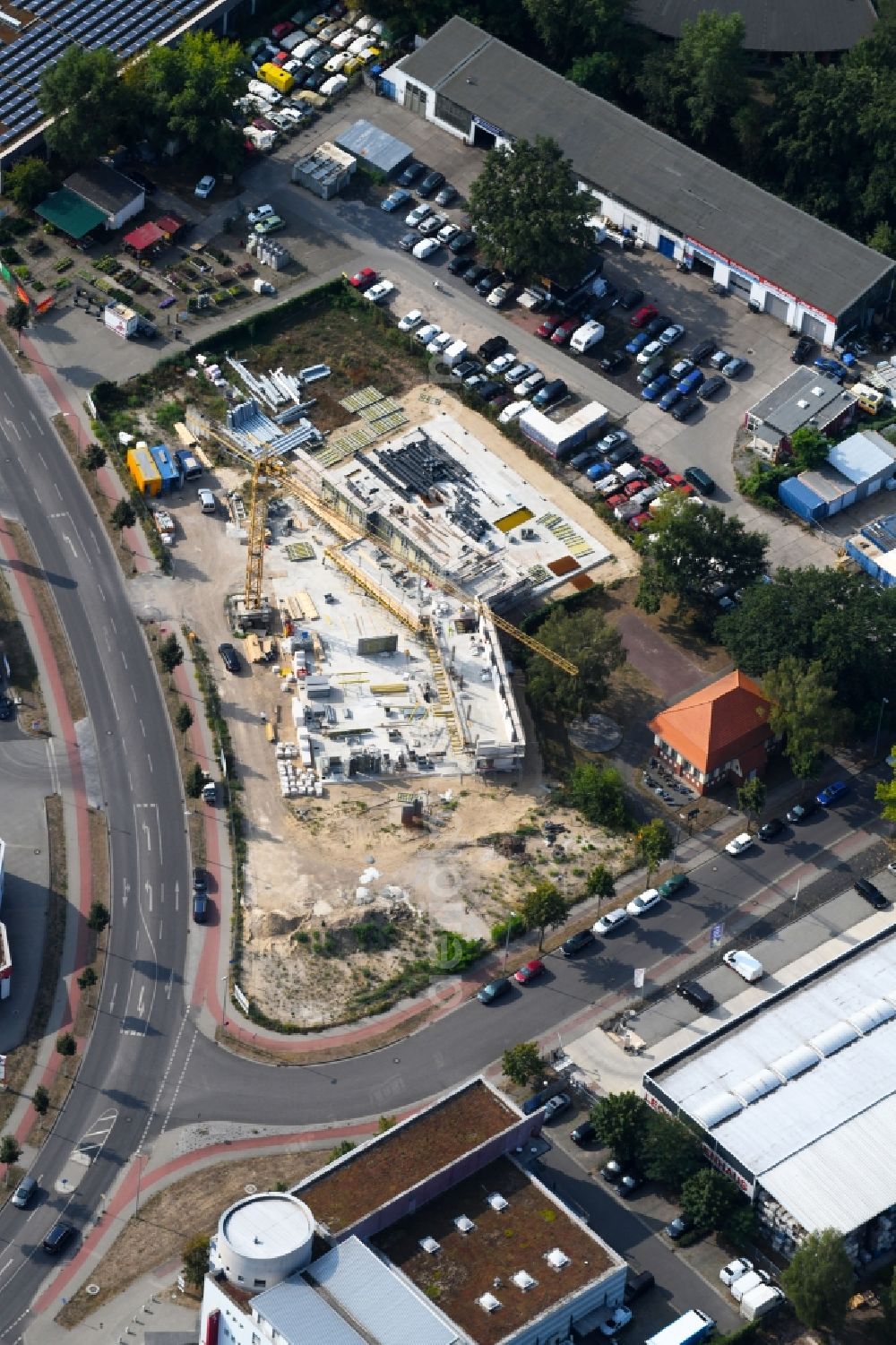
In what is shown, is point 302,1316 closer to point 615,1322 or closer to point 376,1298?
point 376,1298

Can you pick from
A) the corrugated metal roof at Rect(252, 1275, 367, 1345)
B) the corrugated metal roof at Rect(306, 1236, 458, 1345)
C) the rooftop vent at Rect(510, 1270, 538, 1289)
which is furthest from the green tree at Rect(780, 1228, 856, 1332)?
the corrugated metal roof at Rect(252, 1275, 367, 1345)

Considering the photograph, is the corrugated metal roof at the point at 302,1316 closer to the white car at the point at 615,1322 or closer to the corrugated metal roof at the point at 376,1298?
the corrugated metal roof at the point at 376,1298

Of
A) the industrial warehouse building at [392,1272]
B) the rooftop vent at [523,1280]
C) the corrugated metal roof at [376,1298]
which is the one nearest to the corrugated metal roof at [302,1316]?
the industrial warehouse building at [392,1272]

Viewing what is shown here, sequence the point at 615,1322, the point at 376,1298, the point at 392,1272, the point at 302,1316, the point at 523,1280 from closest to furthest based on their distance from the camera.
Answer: the point at 302,1316 → the point at 376,1298 → the point at 392,1272 → the point at 523,1280 → the point at 615,1322

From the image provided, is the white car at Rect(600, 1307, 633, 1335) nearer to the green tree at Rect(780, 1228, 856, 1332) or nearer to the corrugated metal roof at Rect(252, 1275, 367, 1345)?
the green tree at Rect(780, 1228, 856, 1332)

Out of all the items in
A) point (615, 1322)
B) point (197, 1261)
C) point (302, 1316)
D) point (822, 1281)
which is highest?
point (822, 1281)

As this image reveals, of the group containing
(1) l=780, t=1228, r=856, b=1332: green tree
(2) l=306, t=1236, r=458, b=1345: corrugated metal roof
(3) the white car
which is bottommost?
(3) the white car

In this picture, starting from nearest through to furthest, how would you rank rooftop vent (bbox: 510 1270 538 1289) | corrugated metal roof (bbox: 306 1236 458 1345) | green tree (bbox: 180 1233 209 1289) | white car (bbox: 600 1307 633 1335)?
corrugated metal roof (bbox: 306 1236 458 1345) → rooftop vent (bbox: 510 1270 538 1289) → white car (bbox: 600 1307 633 1335) → green tree (bbox: 180 1233 209 1289)

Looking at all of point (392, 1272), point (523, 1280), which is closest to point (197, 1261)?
point (392, 1272)
